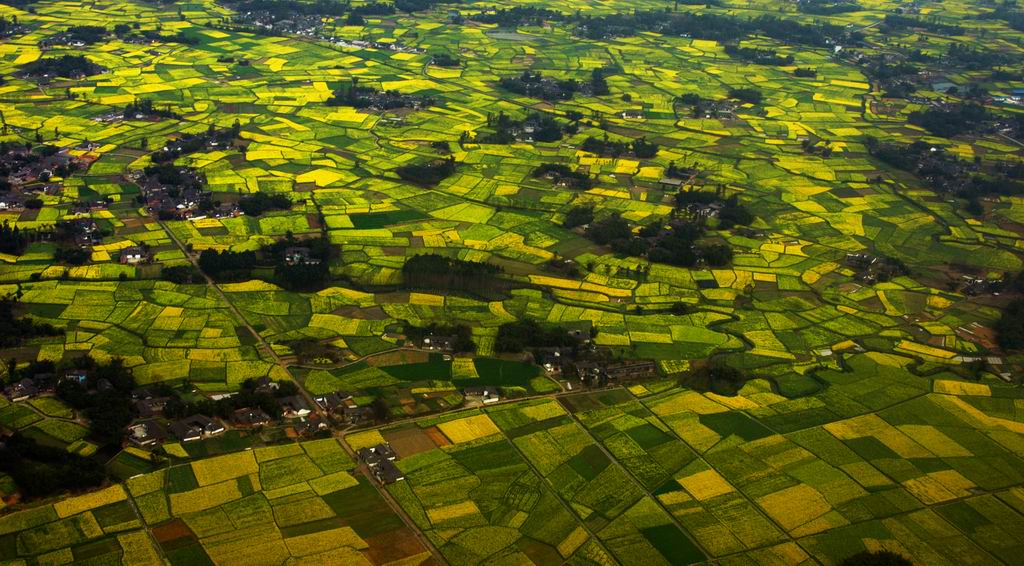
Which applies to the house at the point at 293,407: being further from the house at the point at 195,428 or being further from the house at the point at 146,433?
the house at the point at 146,433

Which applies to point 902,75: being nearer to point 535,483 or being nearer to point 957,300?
point 957,300

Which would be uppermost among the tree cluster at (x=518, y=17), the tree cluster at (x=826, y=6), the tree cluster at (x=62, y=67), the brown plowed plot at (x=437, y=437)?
the brown plowed plot at (x=437, y=437)

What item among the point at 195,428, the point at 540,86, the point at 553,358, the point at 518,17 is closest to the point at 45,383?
the point at 195,428

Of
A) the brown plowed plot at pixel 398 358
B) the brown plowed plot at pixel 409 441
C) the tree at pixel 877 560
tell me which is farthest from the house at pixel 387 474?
the tree at pixel 877 560

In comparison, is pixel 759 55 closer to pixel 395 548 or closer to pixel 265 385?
pixel 265 385

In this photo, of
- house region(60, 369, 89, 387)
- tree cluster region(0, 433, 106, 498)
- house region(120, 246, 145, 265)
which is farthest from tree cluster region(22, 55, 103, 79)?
tree cluster region(0, 433, 106, 498)

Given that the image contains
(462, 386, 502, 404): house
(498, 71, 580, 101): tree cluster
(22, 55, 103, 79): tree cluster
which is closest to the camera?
(462, 386, 502, 404): house

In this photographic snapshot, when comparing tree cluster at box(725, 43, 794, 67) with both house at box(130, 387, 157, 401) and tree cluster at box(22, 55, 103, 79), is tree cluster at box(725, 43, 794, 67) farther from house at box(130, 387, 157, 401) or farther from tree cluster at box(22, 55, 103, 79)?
house at box(130, 387, 157, 401)
